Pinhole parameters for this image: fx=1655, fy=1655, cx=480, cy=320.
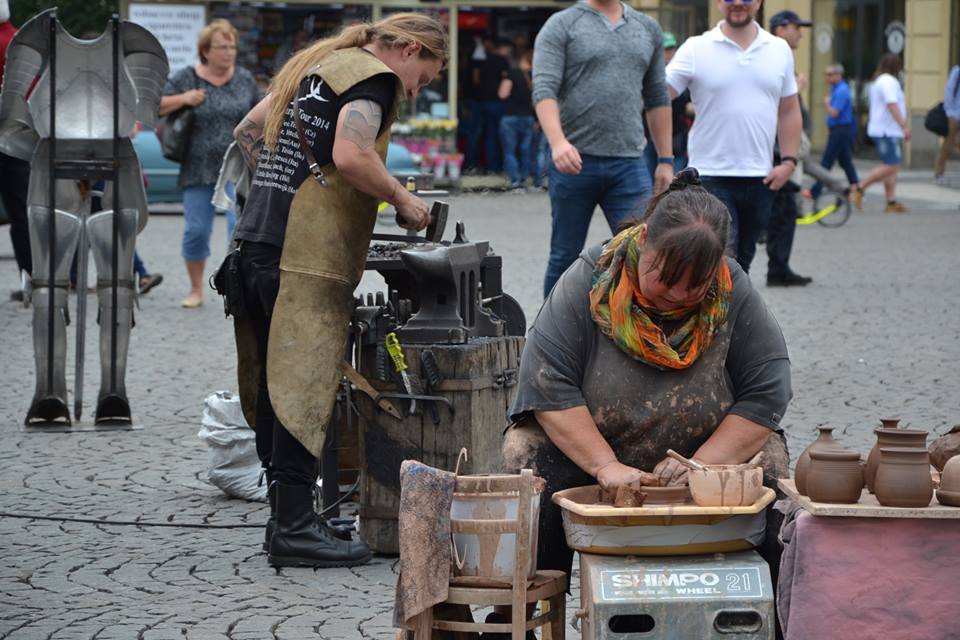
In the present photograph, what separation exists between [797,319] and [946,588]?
6411mm

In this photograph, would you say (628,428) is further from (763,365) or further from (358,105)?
(358,105)

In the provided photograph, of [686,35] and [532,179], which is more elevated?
[686,35]

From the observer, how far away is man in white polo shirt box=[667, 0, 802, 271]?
284 inches

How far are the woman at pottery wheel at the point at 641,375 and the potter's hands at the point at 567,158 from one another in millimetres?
2835

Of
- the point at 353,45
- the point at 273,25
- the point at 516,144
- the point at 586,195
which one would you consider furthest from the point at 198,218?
the point at 273,25

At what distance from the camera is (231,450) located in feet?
18.3

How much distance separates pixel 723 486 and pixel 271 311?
5.79 ft

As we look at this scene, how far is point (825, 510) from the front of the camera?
3.33 m

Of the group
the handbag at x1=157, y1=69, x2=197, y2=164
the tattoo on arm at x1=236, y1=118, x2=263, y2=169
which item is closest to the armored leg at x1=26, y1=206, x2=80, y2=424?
the tattoo on arm at x1=236, y1=118, x2=263, y2=169

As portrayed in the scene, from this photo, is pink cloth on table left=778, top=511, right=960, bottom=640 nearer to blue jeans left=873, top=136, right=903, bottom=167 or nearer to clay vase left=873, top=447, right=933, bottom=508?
clay vase left=873, top=447, right=933, bottom=508

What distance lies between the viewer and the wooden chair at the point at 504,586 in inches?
136

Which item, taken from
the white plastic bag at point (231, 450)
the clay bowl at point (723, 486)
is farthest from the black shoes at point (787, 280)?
the clay bowl at point (723, 486)

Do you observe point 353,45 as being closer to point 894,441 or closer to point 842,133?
point 894,441

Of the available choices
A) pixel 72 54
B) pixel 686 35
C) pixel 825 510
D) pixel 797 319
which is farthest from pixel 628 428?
pixel 686 35
